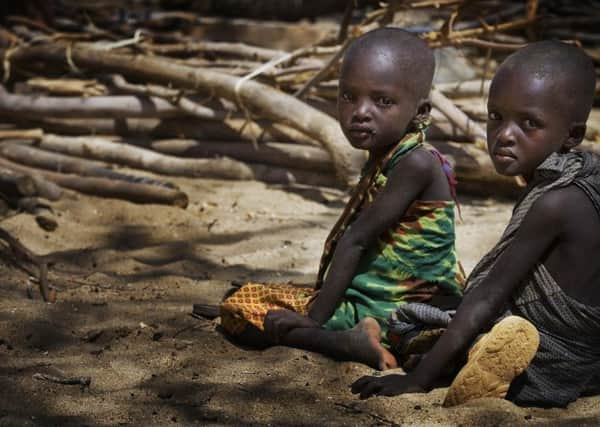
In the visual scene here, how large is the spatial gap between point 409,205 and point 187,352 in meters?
0.91

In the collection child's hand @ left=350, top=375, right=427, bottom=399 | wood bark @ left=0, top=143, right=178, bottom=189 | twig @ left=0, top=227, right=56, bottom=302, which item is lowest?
wood bark @ left=0, top=143, right=178, bottom=189

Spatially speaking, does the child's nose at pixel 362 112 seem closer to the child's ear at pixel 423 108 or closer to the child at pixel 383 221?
the child at pixel 383 221

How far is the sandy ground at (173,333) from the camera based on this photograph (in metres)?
2.72

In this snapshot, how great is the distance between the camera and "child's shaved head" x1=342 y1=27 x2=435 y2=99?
325 centimetres

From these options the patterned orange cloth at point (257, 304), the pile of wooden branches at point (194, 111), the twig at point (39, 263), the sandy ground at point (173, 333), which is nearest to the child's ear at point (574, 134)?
the sandy ground at point (173, 333)

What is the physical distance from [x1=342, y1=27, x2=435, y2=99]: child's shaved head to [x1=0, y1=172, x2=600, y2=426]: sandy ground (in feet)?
3.27

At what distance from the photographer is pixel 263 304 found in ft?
11.5

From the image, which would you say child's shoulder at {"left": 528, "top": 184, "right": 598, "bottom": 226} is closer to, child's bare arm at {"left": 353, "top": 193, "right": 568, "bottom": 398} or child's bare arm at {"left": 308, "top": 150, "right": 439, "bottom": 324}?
child's bare arm at {"left": 353, "top": 193, "right": 568, "bottom": 398}

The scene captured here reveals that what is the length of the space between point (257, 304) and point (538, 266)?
1095 mm

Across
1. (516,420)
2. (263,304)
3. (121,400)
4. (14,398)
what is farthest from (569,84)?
(14,398)

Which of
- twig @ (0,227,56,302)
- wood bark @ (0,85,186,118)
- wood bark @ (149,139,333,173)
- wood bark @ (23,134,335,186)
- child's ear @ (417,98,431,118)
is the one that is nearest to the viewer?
child's ear @ (417,98,431,118)

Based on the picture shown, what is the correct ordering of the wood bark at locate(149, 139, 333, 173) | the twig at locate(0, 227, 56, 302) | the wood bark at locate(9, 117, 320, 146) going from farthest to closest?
the wood bark at locate(9, 117, 320, 146) < the wood bark at locate(149, 139, 333, 173) < the twig at locate(0, 227, 56, 302)

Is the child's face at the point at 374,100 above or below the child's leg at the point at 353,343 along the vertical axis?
above

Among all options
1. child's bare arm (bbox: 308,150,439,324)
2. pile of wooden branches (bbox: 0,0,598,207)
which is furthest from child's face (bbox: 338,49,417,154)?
pile of wooden branches (bbox: 0,0,598,207)
